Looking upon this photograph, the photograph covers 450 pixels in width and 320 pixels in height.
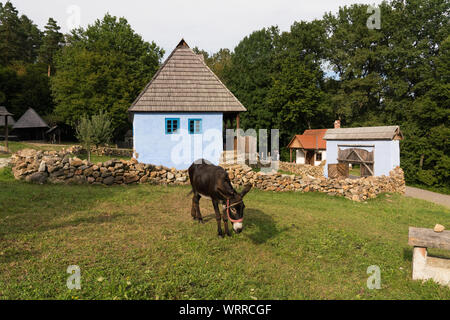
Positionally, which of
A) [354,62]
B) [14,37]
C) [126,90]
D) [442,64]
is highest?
[14,37]

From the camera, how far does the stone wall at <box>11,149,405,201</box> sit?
1159 cm

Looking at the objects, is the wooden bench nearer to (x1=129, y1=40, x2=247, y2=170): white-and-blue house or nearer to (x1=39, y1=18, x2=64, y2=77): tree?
(x1=129, y1=40, x2=247, y2=170): white-and-blue house

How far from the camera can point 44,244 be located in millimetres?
5477

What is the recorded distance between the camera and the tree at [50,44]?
5481 centimetres

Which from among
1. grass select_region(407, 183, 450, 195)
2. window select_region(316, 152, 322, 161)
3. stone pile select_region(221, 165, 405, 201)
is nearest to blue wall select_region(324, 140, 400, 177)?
stone pile select_region(221, 165, 405, 201)

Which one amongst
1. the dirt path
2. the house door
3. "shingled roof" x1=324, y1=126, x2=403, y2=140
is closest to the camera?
"shingled roof" x1=324, y1=126, x2=403, y2=140

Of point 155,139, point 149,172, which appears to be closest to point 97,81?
point 155,139

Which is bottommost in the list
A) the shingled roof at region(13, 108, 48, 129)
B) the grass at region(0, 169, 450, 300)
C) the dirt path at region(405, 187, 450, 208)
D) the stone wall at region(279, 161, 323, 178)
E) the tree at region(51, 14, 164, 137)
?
the dirt path at region(405, 187, 450, 208)

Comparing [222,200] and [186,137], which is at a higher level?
[186,137]

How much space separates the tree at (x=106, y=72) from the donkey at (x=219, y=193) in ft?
98.6

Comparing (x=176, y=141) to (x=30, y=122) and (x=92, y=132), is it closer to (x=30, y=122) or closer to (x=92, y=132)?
(x=92, y=132)

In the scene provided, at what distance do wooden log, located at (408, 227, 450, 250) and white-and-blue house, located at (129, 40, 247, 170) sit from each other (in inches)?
490

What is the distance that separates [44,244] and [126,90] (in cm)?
3320
